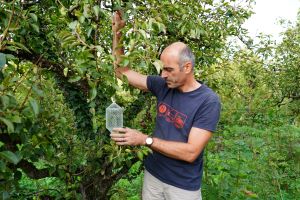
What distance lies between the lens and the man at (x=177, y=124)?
111 inches

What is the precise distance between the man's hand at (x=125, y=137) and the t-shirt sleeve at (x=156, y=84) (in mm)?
731

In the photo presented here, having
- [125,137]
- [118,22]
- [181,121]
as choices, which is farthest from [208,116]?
[118,22]

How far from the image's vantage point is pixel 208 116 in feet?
9.36

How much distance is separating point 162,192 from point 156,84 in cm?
84

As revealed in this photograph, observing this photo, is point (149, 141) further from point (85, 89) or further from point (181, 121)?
point (85, 89)

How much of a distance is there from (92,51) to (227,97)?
9.56m

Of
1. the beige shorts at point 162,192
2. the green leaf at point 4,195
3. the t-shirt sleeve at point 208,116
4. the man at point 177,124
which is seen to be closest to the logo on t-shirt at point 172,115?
the man at point 177,124

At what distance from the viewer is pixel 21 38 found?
2766 millimetres

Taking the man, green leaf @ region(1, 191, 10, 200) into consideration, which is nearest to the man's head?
the man

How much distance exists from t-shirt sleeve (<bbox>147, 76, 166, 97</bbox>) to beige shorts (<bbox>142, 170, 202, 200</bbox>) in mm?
661

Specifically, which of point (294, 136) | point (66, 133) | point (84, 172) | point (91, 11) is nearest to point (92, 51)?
point (91, 11)

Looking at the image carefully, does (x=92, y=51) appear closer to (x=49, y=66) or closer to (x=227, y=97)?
(x=49, y=66)

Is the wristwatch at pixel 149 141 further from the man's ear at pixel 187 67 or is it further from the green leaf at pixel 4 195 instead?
the green leaf at pixel 4 195

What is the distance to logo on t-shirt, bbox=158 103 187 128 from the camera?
117 inches
